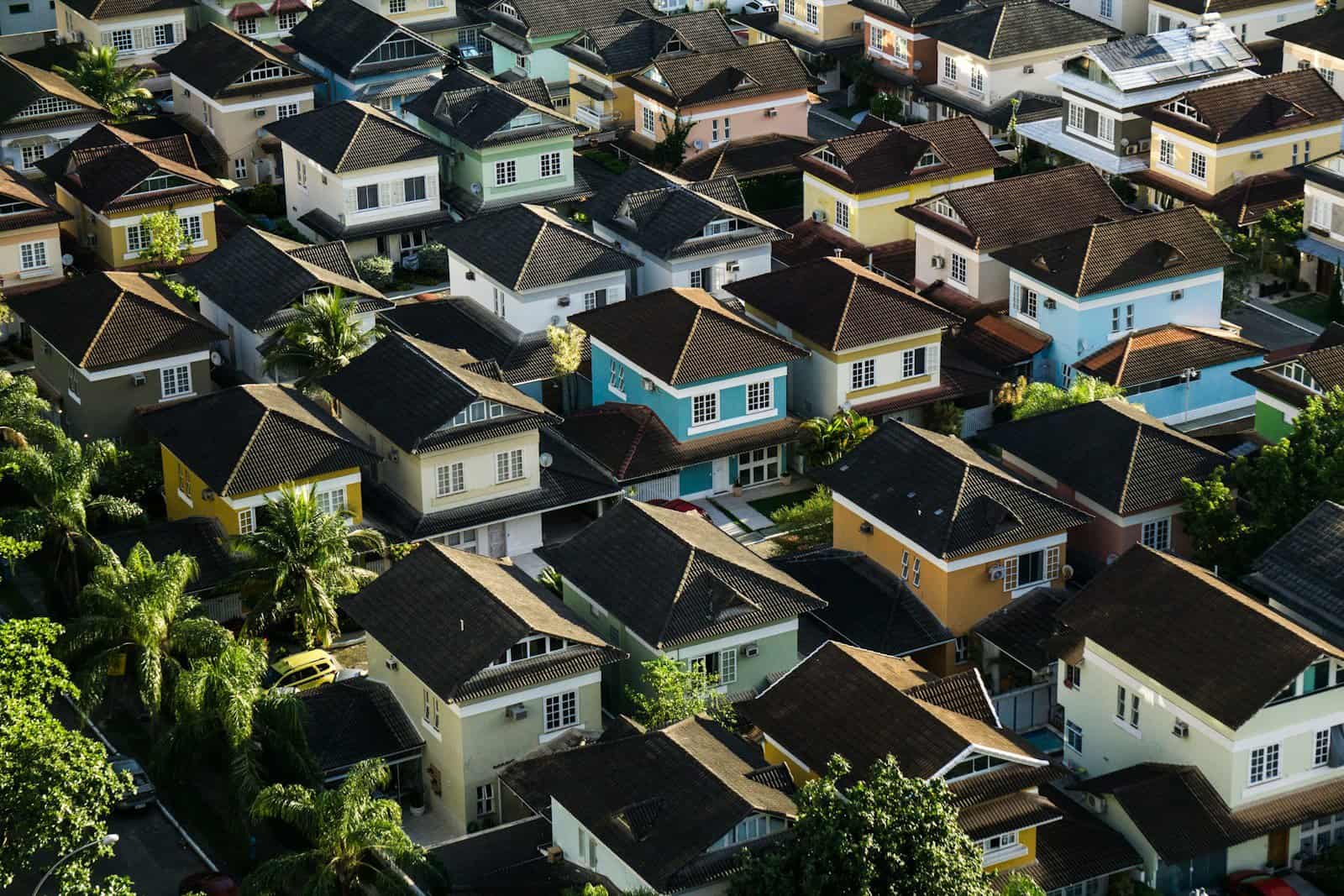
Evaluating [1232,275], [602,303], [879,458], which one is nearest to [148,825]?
[879,458]

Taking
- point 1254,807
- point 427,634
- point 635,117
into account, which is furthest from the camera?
point 635,117

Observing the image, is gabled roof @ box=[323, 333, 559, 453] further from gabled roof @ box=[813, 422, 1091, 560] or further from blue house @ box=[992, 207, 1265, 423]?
blue house @ box=[992, 207, 1265, 423]

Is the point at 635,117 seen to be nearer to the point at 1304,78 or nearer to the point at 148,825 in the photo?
the point at 1304,78

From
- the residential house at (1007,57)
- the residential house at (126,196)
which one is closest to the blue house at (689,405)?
the residential house at (126,196)

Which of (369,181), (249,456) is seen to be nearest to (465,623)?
(249,456)

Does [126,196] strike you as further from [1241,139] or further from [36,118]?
[1241,139]

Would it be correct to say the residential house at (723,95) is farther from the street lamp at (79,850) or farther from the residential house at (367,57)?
the street lamp at (79,850)
